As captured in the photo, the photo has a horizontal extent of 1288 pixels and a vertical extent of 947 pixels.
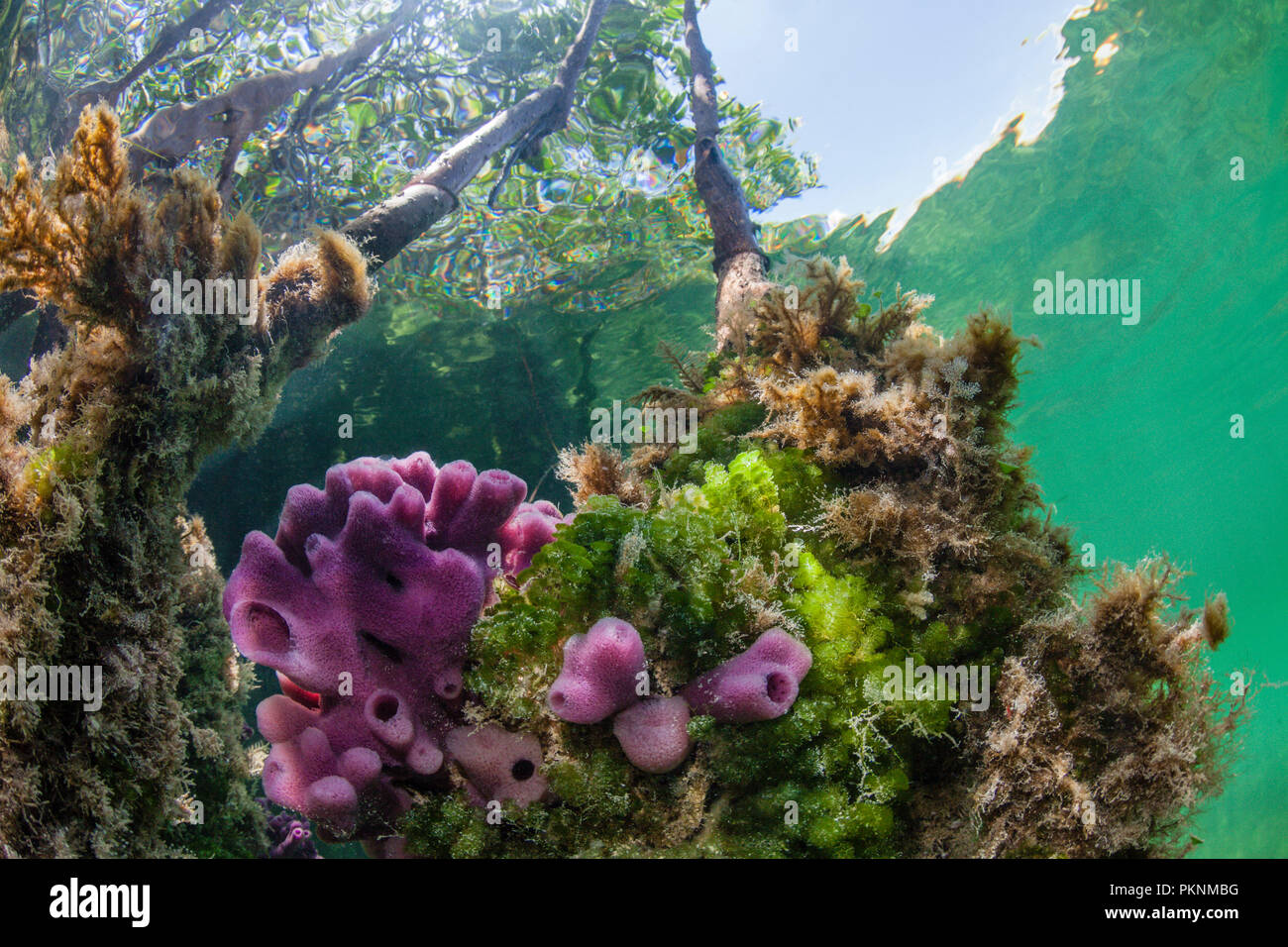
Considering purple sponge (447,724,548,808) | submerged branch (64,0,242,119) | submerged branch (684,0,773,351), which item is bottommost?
purple sponge (447,724,548,808)

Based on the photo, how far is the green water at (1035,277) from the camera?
12.0 metres

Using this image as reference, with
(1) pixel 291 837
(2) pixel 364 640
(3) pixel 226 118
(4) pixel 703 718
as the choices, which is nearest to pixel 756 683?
(4) pixel 703 718

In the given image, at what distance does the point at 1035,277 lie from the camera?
1734 cm

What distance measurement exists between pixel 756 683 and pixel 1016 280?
18978mm

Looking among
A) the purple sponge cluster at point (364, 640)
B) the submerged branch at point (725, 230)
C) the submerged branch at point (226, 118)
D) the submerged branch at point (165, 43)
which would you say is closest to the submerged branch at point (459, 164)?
the submerged branch at point (226, 118)

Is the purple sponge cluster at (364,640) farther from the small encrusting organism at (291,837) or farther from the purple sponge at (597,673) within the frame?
the small encrusting organism at (291,837)

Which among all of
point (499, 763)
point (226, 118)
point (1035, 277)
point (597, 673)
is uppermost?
point (1035, 277)

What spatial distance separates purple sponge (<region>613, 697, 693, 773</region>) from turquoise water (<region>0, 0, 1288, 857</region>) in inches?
394

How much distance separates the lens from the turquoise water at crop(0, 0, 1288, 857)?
11.9 meters

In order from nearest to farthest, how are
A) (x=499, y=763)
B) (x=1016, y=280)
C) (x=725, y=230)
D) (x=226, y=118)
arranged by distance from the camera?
(x=499, y=763) → (x=725, y=230) → (x=226, y=118) → (x=1016, y=280)

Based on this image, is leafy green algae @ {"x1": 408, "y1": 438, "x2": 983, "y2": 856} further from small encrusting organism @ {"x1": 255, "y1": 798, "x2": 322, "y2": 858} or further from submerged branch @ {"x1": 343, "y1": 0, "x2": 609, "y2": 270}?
small encrusting organism @ {"x1": 255, "y1": 798, "x2": 322, "y2": 858}

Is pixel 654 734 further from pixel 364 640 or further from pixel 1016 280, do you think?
pixel 1016 280

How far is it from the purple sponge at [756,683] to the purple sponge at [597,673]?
14.3 inches

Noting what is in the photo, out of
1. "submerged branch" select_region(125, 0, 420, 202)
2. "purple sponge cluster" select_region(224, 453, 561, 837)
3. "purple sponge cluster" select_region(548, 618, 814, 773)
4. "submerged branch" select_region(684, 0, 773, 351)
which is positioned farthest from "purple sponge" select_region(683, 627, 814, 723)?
"submerged branch" select_region(125, 0, 420, 202)
